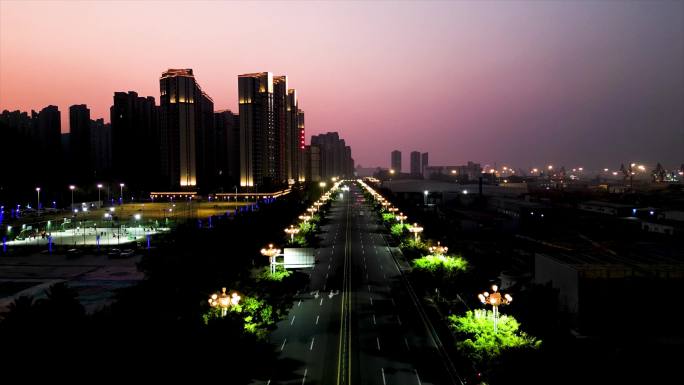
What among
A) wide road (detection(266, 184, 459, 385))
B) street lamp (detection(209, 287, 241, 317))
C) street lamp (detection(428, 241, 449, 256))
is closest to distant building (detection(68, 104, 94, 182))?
wide road (detection(266, 184, 459, 385))

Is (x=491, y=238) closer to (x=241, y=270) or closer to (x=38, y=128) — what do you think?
(x=241, y=270)

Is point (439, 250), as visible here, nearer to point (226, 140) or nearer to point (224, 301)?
point (224, 301)

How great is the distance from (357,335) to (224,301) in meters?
4.82

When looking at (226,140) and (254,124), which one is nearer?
(254,124)

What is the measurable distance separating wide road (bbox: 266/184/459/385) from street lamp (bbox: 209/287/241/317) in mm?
2022

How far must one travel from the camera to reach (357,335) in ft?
54.0

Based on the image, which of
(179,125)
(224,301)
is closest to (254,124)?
(179,125)

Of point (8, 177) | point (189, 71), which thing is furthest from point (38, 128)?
point (8, 177)

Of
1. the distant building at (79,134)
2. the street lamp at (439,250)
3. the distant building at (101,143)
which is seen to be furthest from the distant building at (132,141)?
the street lamp at (439,250)

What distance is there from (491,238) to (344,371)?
3300 centimetres

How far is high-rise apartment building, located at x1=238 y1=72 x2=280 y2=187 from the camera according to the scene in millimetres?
102312

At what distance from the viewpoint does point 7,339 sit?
804 cm

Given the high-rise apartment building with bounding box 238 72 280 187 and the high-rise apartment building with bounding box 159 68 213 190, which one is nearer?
the high-rise apartment building with bounding box 159 68 213 190

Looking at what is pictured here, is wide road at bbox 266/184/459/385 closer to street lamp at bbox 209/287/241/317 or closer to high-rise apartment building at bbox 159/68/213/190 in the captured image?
street lamp at bbox 209/287/241/317
